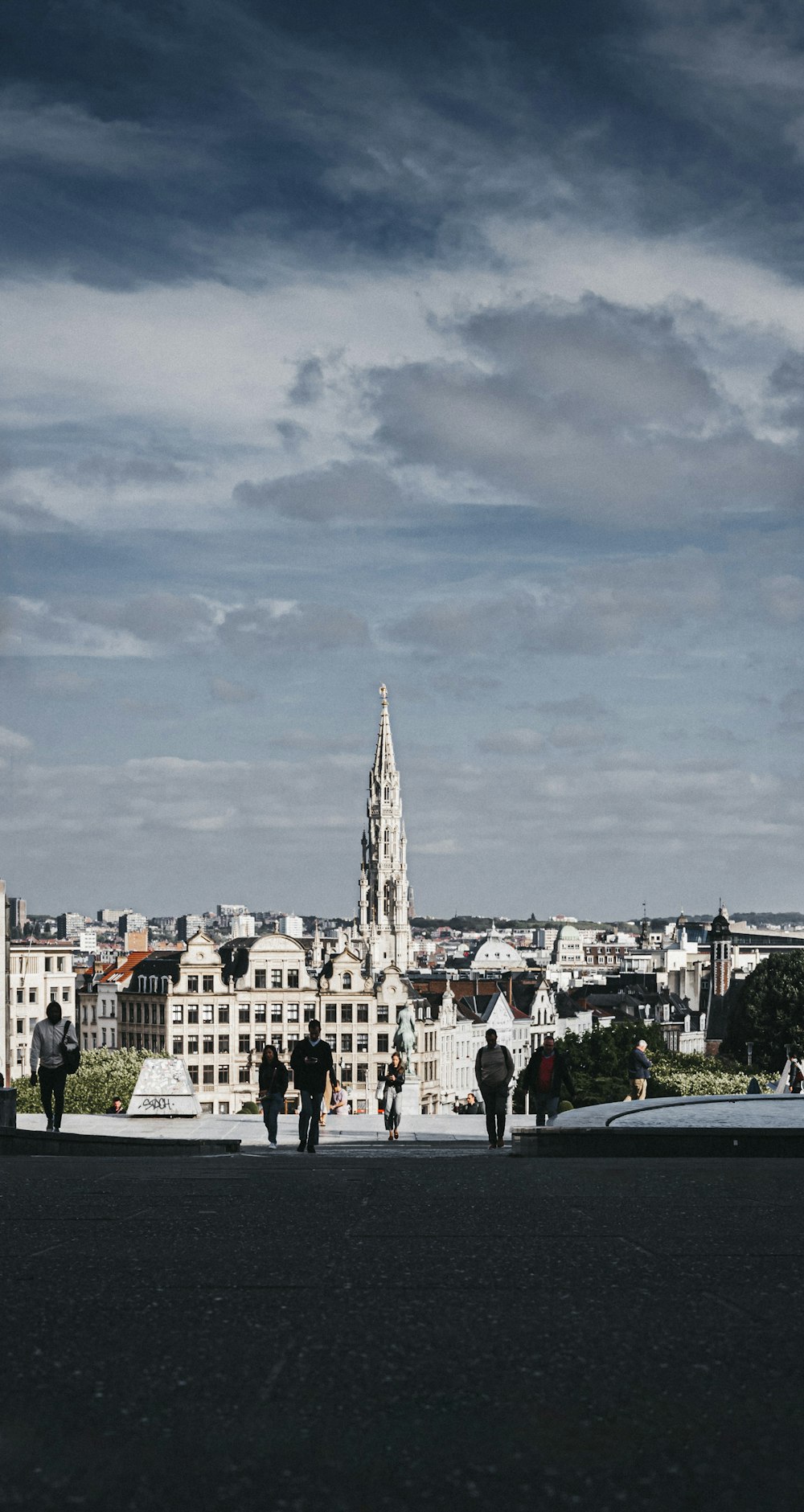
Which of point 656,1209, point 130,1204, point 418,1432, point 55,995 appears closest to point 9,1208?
point 130,1204

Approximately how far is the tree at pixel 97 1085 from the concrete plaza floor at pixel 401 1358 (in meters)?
42.8

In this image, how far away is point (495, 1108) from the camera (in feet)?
77.6

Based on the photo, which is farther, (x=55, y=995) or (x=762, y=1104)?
A: (x=55, y=995)

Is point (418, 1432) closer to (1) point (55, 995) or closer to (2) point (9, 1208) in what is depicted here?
(2) point (9, 1208)

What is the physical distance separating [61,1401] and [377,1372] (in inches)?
47.1

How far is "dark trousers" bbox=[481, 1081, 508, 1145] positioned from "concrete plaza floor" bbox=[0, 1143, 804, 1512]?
1168cm

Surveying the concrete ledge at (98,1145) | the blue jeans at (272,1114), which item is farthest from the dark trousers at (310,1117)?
the blue jeans at (272,1114)

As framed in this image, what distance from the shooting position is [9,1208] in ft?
38.9

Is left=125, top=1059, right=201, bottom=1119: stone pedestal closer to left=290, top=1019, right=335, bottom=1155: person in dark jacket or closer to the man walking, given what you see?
left=290, top=1019, right=335, bottom=1155: person in dark jacket

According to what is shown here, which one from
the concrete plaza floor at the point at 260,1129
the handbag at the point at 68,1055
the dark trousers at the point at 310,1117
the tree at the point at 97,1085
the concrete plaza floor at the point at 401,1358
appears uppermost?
the concrete plaza floor at the point at 401,1358

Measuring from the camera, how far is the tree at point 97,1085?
58.4 m

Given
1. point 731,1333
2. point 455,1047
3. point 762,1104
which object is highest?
point 731,1333

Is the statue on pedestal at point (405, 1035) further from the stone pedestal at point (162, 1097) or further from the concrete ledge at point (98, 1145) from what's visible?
the concrete ledge at point (98, 1145)

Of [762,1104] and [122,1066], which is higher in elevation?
[762,1104]
